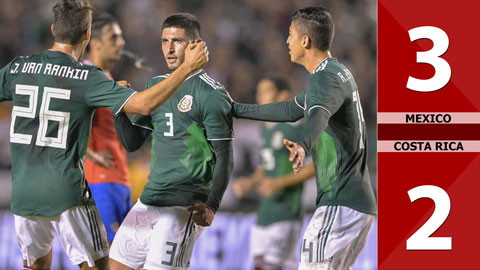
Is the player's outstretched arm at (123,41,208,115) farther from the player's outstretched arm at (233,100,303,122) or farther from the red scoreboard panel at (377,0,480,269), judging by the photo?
the red scoreboard panel at (377,0,480,269)

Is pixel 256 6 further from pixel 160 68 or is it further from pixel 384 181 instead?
pixel 384 181

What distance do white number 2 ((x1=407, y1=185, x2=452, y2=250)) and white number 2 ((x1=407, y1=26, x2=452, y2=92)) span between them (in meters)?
0.72

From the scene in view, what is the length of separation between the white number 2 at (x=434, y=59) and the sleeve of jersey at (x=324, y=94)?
1016mm

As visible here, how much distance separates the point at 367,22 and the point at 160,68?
379 centimetres

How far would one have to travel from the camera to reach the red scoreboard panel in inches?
214

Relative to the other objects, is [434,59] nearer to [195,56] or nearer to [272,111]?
[272,111]

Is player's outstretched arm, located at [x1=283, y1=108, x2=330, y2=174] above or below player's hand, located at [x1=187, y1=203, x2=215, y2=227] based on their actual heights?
above

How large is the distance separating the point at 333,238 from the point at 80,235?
1.55m

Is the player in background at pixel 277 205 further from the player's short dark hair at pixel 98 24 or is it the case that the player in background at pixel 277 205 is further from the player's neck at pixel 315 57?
the player's neck at pixel 315 57

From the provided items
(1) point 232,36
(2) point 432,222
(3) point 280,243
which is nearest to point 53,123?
(2) point 432,222

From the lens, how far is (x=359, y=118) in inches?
192

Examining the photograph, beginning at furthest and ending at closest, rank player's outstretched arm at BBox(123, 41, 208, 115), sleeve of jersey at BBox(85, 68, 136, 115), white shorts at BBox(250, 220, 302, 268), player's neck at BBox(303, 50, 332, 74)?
white shorts at BBox(250, 220, 302, 268) < player's neck at BBox(303, 50, 332, 74) < sleeve of jersey at BBox(85, 68, 136, 115) < player's outstretched arm at BBox(123, 41, 208, 115)

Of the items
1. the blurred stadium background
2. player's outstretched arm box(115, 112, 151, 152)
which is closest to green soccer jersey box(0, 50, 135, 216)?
player's outstretched arm box(115, 112, 151, 152)

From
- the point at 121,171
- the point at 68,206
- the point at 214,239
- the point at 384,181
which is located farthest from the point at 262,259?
the point at 68,206
